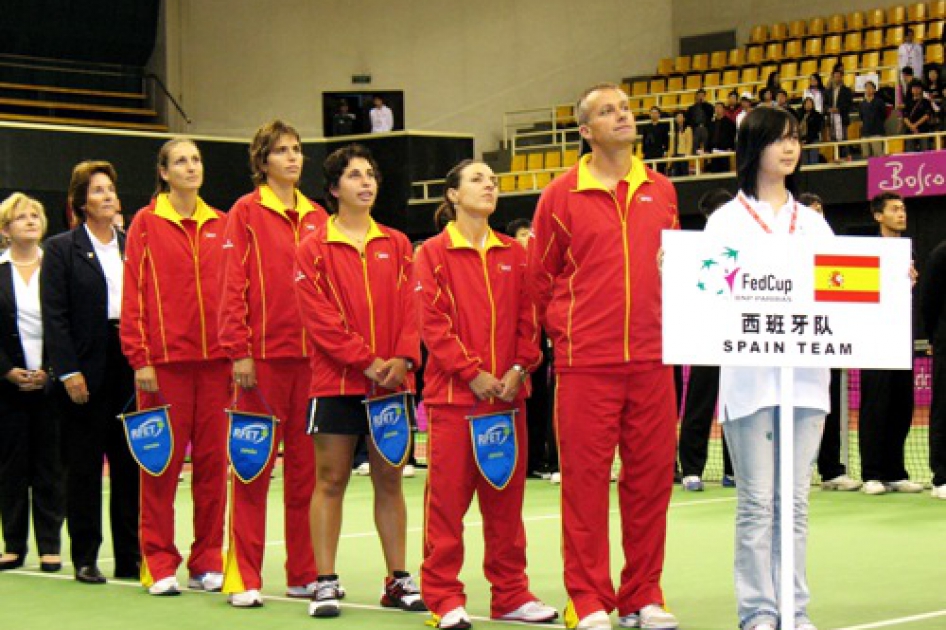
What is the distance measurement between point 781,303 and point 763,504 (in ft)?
3.06

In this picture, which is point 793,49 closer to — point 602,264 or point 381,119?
point 381,119

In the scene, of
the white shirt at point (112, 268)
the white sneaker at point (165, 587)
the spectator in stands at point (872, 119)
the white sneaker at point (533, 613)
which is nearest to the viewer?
the white sneaker at point (533, 613)

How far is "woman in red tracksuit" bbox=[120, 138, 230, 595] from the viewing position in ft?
25.7

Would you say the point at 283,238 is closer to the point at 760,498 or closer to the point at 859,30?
the point at 760,498

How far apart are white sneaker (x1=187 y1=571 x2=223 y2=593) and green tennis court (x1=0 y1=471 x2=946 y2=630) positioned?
125 millimetres

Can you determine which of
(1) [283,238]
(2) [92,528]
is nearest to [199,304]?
(1) [283,238]

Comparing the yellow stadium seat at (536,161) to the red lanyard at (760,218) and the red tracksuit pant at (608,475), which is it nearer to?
the red tracksuit pant at (608,475)

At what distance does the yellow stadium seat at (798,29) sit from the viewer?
29.0 meters

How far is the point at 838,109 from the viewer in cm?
2397

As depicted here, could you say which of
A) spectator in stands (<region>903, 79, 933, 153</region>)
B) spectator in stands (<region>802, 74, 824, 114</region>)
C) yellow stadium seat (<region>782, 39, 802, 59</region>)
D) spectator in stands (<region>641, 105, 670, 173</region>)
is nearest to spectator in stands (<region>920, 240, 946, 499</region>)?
spectator in stands (<region>903, 79, 933, 153</region>)

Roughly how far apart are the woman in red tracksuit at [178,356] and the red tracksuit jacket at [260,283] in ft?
0.96

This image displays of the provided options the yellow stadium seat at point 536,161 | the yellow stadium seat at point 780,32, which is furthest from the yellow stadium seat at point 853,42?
the yellow stadium seat at point 536,161

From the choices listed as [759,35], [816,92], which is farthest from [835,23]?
[816,92]

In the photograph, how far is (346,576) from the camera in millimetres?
8344
